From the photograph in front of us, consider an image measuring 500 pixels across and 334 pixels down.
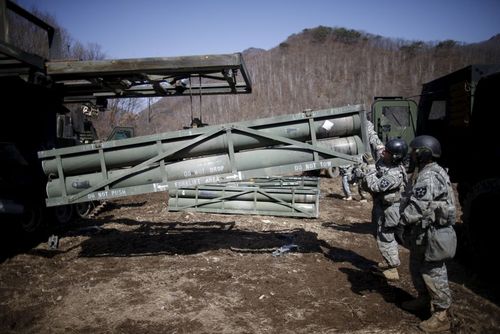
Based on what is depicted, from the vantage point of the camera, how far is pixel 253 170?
15.9ft

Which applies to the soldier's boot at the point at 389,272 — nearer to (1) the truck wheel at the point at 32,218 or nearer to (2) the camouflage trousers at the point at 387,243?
(2) the camouflage trousers at the point at 387,243

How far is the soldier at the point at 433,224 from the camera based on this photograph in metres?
3.55

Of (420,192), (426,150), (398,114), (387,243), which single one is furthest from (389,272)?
(398,114)

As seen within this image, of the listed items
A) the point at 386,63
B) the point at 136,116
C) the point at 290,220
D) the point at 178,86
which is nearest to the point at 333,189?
the point at 290,220

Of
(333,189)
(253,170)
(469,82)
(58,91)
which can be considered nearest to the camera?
(253,170)

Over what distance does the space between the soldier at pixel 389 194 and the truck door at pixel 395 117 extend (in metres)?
8.51

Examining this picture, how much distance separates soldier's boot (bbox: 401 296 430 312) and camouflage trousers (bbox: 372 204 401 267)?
86 cm

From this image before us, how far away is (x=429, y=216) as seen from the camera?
3.58 meters

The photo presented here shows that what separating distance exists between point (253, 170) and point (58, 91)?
4.70 m

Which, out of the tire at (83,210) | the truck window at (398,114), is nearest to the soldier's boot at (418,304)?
the tire at (83,210)

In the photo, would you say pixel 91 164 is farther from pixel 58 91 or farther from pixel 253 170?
pixel 58 91

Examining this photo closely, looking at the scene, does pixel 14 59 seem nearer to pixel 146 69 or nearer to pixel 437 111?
pixel 146 69

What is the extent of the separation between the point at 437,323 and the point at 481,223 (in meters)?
1.95

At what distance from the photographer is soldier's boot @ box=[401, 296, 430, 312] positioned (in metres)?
3.98
